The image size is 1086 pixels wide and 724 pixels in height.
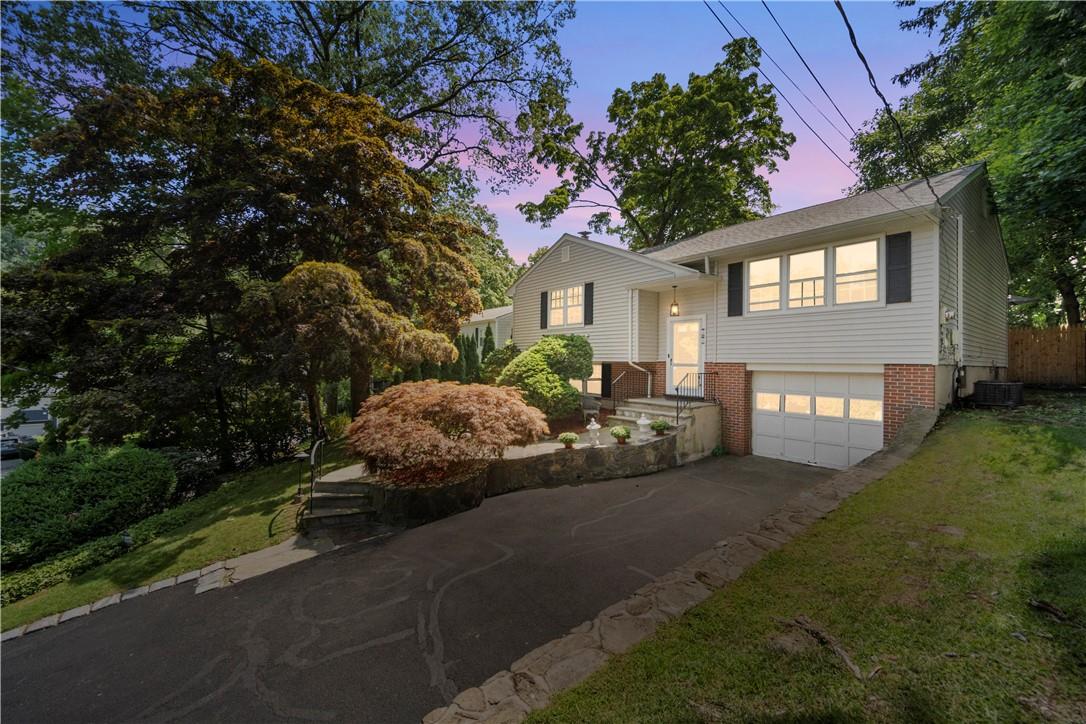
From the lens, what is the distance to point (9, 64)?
29.2ft

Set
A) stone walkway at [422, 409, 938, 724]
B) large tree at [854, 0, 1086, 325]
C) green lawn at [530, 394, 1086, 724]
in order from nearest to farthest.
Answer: green lawn at [530, 394, 1086, 724], stone walkway at [422, 409, 938, 724], large tree at [854, 0, 1086, 325]

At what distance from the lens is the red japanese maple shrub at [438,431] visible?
6867mm

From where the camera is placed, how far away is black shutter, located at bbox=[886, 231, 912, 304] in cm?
793

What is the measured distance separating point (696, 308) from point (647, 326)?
147cm

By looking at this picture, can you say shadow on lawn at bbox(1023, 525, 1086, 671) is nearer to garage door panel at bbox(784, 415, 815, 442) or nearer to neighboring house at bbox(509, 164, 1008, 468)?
neighboring house at bbox(509, 164, 1008, 468)

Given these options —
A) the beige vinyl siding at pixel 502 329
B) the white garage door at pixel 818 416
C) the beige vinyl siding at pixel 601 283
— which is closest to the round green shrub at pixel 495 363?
the beige vinyl siding at pixel 601 283

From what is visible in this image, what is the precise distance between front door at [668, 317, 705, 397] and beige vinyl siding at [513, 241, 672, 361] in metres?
1.35

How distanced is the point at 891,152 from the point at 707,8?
22.6 meters

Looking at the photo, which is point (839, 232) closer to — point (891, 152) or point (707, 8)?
point (707, 8)

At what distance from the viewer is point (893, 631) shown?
269 cm

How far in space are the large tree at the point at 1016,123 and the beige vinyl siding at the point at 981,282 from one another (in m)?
0.63

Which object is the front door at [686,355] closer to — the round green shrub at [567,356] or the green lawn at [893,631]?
the round green shrub at [567,356]

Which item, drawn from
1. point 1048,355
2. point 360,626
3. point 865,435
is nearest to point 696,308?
point 865,435

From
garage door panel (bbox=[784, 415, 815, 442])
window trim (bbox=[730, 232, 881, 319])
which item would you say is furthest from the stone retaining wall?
window trim (bbox=[730, 232, 881, 319])
